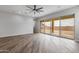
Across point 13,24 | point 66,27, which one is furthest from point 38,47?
point 13,24

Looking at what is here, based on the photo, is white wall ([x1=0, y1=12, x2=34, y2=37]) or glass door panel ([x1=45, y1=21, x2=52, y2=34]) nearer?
white wall ([x1=0, y1=12, x2=34, y2=37])

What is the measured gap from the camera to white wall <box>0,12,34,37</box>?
8.30 m

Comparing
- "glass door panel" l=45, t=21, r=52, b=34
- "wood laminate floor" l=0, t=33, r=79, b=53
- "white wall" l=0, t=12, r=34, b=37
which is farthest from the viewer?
"glass door panel" l=45, t=21, r=52, b=34

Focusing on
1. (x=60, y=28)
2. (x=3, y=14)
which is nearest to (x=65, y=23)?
(x=60, y=28)

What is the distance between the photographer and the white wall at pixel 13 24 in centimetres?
830

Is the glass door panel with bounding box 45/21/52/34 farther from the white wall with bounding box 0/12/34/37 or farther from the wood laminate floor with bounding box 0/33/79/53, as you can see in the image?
the wood laminate floor with bounding box 0/33/79/53

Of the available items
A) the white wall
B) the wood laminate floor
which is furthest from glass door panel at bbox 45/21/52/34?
the wood laminate floor

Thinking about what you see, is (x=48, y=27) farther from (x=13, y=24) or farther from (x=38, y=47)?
(x=38, y=47)

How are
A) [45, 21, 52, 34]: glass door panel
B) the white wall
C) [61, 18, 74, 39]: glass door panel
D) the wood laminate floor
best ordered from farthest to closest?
1. [45, 21, 52, 34]: glass door panel
2. the white wall
3. [61, 18, 74, 39]: glass door panel
4. the wood laminate floor

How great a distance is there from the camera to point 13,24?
31.1 feet

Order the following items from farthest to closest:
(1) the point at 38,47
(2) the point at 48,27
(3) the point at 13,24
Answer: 1. (2) the point at 48,27
2. (3) the point at 13,24
3. (1) the point at 38,47
